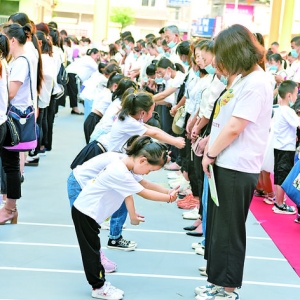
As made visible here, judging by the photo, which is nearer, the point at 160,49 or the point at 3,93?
the point at 3,93

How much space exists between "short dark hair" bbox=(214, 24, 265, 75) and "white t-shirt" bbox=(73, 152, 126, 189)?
933mm

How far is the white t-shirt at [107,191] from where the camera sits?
13.0 ft

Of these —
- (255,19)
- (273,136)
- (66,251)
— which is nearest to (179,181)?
(273,136)

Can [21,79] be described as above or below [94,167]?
above

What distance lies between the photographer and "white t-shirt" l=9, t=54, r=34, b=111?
5453mm

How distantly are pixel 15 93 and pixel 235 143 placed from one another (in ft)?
7.66

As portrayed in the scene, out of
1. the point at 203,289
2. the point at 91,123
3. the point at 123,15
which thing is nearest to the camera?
the point at 203,289

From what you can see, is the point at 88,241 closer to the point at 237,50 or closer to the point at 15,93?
the point at 237,50

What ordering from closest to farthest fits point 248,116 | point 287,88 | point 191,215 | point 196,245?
point 248,116 → point 196,245 → point 191,215 → point 287,88

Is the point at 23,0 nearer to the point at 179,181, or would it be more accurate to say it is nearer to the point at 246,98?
the point at 179,181

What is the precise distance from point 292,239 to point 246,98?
8.36 feet

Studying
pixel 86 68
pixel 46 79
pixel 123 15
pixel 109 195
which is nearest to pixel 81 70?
pixel 86 68

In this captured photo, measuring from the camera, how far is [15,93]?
18.0ft

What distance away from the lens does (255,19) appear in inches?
1511
